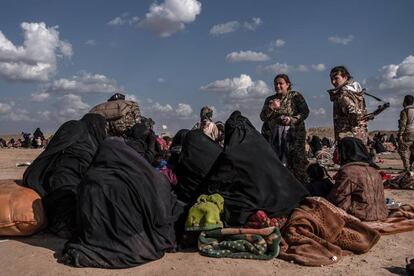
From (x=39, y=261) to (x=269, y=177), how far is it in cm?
226

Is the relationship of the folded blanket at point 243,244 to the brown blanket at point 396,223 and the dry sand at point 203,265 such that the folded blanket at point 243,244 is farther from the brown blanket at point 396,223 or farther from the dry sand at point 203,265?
the brown blanket at point 396,223

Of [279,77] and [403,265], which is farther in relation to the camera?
[279,77]

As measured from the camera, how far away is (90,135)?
18.9ft

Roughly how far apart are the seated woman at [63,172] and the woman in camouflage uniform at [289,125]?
104 inches

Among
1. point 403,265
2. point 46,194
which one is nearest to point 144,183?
point 46,194

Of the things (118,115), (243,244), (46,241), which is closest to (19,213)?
(46,241)

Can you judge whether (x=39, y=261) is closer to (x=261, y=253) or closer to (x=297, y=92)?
(x=261, y=253)

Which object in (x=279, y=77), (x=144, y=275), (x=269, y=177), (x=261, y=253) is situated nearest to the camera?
(x=144, y=275)

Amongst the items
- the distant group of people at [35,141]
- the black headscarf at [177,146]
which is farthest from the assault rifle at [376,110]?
the distant group of people at [35,141]

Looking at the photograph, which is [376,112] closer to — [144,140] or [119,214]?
[144,140]

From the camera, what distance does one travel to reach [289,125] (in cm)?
669

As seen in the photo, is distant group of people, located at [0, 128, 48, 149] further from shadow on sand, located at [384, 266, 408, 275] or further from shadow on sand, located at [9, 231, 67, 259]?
shadow on sand, located at [384, 266, 408, 275]

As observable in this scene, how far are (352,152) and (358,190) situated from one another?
47 cm

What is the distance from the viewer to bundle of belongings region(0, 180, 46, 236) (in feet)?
15.4
